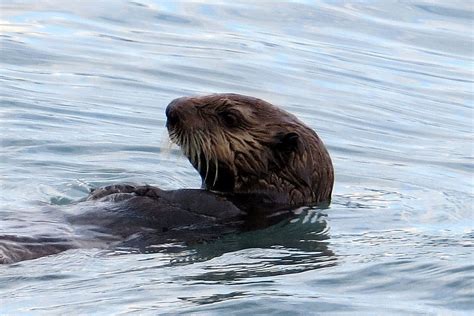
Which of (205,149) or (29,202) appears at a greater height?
(205,149)

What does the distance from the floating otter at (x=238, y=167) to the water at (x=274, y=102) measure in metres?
0.19

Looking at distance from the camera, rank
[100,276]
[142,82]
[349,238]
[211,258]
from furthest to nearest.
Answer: [142,82]
[349,238]
[211,258]
[100,276]

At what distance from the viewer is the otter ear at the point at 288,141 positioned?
7.32 metres

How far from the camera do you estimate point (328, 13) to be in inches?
590

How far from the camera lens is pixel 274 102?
1148cm

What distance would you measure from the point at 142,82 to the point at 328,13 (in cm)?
389

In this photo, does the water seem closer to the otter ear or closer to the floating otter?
the floating otter

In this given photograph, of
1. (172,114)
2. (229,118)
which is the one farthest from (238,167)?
(172,114)

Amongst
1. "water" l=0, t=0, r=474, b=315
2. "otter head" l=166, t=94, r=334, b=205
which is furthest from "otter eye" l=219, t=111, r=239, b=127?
"water" l=0, t=0, r=474, b=315

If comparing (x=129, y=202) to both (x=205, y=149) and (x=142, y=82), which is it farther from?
(x=142, y=82)

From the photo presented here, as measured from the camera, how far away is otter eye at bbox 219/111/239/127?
24.2ft

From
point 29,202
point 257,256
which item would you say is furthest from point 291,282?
point 29,202

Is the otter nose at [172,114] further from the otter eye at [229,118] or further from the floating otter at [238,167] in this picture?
the otter eye at [229,118]

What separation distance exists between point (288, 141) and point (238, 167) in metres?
0.32
